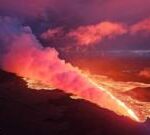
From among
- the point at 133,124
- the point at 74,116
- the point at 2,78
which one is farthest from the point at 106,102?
the point at 2,78

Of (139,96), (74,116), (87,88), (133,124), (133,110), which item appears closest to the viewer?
(133,124)

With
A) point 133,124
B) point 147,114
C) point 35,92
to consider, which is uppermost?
Result: point 35,92

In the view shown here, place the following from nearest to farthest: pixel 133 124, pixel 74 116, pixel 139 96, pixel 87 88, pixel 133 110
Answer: pixel 133 124, pixel 74 116, pixel 133 110, pixel 87 88, pixel 139 96

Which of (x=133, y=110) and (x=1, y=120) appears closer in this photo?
(x=1, y=120)

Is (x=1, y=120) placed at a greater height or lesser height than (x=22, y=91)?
lesser

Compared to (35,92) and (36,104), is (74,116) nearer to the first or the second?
(36,104)

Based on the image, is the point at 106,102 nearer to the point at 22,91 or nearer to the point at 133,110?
the point at 133,110
